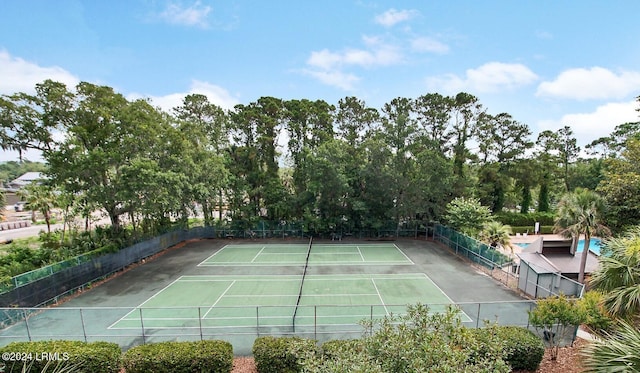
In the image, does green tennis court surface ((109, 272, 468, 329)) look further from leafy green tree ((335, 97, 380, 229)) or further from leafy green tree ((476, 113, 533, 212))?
leafy green tree ((476, 113, 533, 212))

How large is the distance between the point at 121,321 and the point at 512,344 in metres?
12.7

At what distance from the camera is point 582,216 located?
1303cm

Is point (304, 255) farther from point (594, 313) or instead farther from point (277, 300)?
point (594, 313)

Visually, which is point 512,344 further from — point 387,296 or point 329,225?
point 329,225

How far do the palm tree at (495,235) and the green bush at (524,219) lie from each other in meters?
11.4

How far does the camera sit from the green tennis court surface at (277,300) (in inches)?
432

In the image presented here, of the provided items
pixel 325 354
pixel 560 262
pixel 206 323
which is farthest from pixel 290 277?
pixel 560 262

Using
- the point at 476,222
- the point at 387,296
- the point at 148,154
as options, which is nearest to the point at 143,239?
the point at 148,154

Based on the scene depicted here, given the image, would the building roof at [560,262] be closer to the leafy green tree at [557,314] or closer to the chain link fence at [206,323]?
the chain link fence at [206,323]

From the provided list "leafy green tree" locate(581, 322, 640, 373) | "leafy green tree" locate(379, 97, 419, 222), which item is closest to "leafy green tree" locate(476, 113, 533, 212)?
"leafy green tree" locate(379, 97, 419, 222)

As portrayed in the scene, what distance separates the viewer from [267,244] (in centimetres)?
2302

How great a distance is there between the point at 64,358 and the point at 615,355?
1087 cm

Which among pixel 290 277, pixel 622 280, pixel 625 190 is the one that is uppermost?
pixel 625 190

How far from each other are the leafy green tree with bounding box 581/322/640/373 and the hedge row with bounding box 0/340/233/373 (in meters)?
7.30
